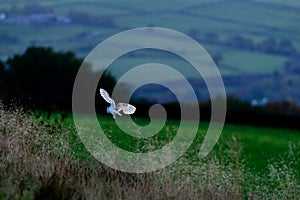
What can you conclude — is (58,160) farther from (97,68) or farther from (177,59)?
(177,59)

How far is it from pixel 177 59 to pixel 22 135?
75.9 feet

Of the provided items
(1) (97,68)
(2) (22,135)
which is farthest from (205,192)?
(1) (97,68)

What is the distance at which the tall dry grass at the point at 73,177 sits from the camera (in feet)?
24.4

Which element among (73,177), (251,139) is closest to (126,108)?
(73,177)

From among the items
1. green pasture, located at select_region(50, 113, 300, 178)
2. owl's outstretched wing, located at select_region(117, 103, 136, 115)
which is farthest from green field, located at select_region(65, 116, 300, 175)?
owl's outstretched wing, located at select_region(117, 103, 136, 115)

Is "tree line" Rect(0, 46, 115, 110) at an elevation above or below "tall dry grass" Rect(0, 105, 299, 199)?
below

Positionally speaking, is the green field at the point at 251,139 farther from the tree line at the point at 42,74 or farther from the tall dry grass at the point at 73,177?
the tree line at the point at 42,74

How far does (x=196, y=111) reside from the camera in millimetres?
18672

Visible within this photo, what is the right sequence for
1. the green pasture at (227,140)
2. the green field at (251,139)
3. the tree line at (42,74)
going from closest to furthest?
the green pasture at (227,140) < the green field at (251,139) < the tree line at (42,74)

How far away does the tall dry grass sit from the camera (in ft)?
24.4

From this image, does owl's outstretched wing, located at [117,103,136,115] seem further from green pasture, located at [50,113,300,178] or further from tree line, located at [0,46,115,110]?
tree line, located at [0,46,115,110]

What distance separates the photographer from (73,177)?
7906mm

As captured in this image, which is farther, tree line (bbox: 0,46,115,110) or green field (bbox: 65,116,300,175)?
tree line (bbox: 0,46,115,110)

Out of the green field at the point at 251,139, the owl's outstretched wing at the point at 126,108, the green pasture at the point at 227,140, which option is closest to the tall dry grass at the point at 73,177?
the green pasture at the point at 227,140
